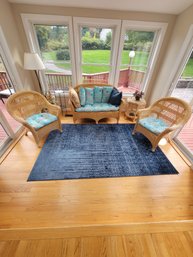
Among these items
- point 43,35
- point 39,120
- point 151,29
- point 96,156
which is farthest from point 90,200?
point 151,29

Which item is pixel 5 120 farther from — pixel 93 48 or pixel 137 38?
pixel 137 38

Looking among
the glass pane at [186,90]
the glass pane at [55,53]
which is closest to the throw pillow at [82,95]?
the glass pane at [55,53]

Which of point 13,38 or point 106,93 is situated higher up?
point 13,38

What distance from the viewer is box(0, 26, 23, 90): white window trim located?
2098 millimetres

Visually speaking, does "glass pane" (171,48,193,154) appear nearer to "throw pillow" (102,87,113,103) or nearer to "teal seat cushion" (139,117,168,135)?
"teal seat cushion" (139,117,168,135)

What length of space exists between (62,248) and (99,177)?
91cm

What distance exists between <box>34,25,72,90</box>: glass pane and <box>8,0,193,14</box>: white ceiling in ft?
1.39

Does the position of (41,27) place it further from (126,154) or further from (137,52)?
(126,154)

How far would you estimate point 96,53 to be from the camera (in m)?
2.95

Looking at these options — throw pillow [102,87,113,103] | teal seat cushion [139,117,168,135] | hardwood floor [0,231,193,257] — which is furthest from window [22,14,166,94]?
hardwood floor [0,231,193,257]

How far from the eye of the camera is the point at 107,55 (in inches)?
118

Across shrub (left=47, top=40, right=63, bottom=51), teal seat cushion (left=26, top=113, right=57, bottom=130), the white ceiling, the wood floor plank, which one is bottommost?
the wood floor plank

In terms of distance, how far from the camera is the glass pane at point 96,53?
2.73 metres

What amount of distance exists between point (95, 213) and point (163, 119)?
7.02 feet
